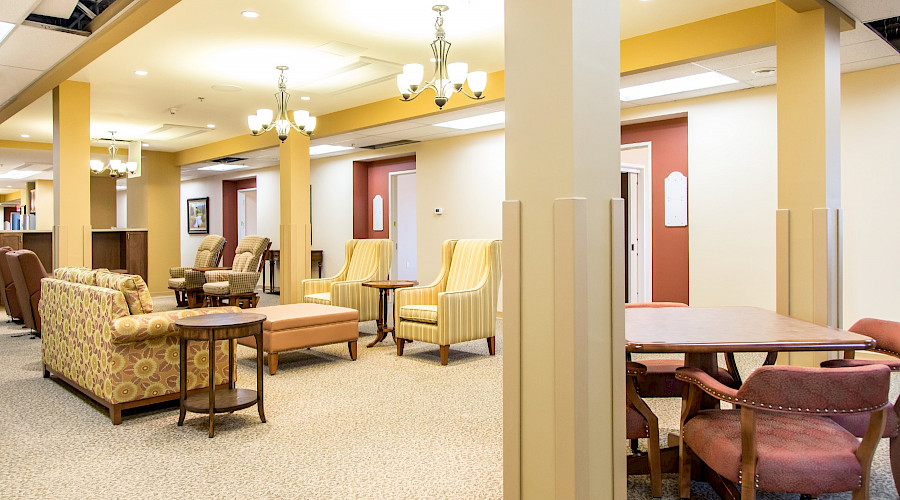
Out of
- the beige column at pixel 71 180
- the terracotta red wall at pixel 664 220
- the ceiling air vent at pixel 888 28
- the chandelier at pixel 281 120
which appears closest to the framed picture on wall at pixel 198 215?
the beige column at pixel 71 180

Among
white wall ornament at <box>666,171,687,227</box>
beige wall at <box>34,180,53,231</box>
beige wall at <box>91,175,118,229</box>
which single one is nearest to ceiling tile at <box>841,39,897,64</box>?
white wall ornament at <box>666,171,687,227</box>

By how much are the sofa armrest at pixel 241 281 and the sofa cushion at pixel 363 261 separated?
173 centimetres

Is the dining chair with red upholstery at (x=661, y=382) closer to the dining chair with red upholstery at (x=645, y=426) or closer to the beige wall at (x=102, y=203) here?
the dining chair with red upholstery at (x=645, y=426)

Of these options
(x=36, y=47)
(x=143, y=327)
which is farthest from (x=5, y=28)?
(x=143, y=327)

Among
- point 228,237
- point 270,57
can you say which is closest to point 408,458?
point 270,57

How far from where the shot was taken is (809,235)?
12.7 ft

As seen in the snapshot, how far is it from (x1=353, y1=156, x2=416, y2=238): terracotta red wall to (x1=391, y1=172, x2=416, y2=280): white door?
0.77 feet

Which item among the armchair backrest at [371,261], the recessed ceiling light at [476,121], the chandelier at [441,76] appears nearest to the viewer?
the chandelier at [441,76]

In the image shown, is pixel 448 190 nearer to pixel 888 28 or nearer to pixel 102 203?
pixel 888 28

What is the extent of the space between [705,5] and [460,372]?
3.42 metres

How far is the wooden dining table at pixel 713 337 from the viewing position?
237 centimetres

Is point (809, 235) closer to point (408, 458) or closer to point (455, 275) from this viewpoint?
point (408, 458)

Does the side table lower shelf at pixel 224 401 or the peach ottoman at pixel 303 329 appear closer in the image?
the side table lower shelf at pixel 224 401

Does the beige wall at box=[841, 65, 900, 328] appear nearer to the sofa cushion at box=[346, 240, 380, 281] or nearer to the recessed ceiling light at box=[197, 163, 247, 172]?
the sofa cushion at box=[346, 240, 380, 281]
